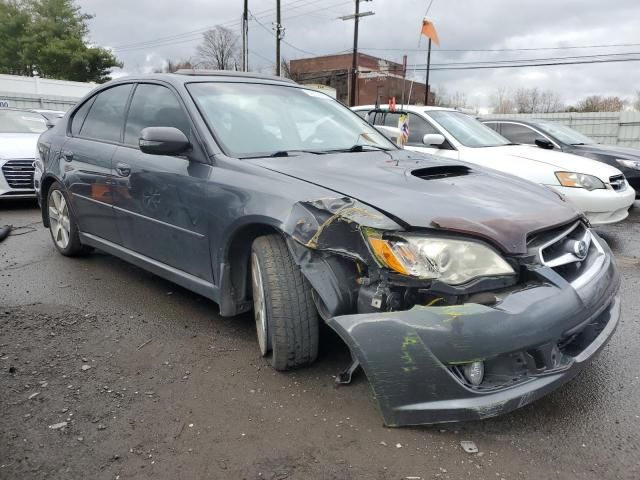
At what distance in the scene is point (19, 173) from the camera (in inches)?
285

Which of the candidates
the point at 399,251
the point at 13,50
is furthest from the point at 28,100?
the point at 399,251

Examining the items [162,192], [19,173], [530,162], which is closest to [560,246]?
[162,192]

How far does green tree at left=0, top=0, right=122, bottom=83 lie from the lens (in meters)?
39.8

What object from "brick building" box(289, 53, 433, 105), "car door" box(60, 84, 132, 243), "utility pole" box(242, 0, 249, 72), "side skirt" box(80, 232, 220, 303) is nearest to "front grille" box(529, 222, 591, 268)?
"side skirt" box(80, 232, 220, 303)

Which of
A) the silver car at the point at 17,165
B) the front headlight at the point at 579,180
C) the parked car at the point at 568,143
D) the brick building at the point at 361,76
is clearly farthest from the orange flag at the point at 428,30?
the brick building at the point at 361,76

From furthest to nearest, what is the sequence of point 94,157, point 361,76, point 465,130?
1. point 361,76
2. point 465,130
3. point 94,157

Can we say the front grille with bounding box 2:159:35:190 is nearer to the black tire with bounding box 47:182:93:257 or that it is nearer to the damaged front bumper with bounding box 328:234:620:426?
the black tire with bounding box 47:182:93:257

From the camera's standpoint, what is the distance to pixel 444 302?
2.04m

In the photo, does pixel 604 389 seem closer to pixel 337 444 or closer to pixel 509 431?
pixel 509 431

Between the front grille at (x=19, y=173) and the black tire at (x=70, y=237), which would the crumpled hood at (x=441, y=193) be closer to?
the black tire at (x=70, y=237)

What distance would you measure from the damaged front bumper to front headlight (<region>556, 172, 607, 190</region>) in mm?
3847

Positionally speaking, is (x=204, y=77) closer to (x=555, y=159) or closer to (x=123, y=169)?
(x=123, y=169)

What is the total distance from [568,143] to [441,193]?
6.73m

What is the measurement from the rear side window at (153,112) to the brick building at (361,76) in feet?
134
